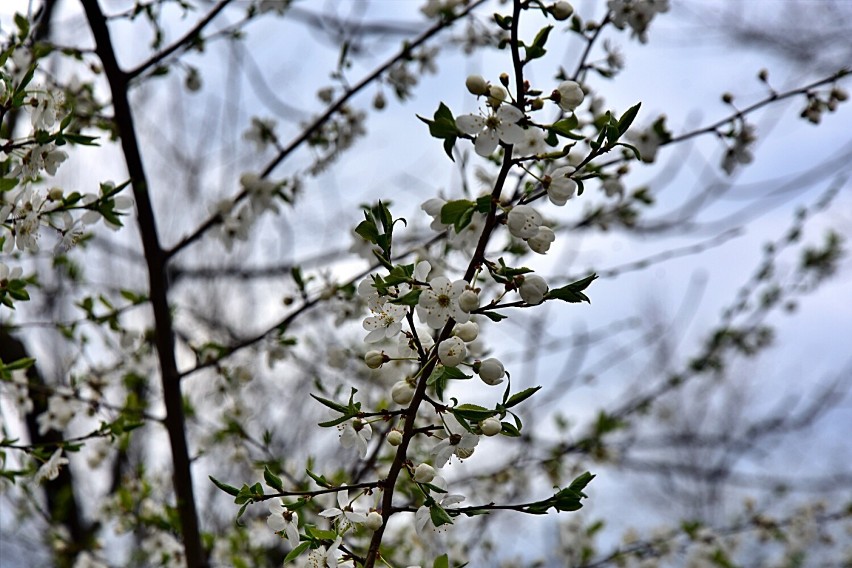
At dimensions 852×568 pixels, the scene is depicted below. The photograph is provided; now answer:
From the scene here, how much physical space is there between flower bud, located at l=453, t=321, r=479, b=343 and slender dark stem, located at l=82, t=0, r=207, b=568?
131cm

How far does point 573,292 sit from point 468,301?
16cm

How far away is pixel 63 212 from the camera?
148 centimetres

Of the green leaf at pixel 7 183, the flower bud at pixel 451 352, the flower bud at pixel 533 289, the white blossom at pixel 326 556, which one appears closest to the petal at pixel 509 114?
the flower bud at pixel 533 289

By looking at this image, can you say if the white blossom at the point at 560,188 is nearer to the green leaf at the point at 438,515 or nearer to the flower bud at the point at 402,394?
the flower bud at the point at 402,394

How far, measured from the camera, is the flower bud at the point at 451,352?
1006mm

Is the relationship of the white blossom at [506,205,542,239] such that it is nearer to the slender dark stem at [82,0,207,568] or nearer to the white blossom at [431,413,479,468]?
the white blossom at [431,413,479,468]

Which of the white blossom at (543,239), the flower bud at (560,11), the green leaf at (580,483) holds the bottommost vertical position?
the green leaf at (580,483)

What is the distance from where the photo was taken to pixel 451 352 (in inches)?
39.7

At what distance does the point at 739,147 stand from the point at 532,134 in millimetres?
992

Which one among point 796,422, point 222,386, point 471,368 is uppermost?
point 796,422

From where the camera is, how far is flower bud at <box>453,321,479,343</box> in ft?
3.43

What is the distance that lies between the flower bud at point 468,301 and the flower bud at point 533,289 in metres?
0.10

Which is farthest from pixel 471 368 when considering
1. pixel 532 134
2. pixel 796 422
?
pixel 796 422

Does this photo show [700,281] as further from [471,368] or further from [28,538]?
[28,538]
